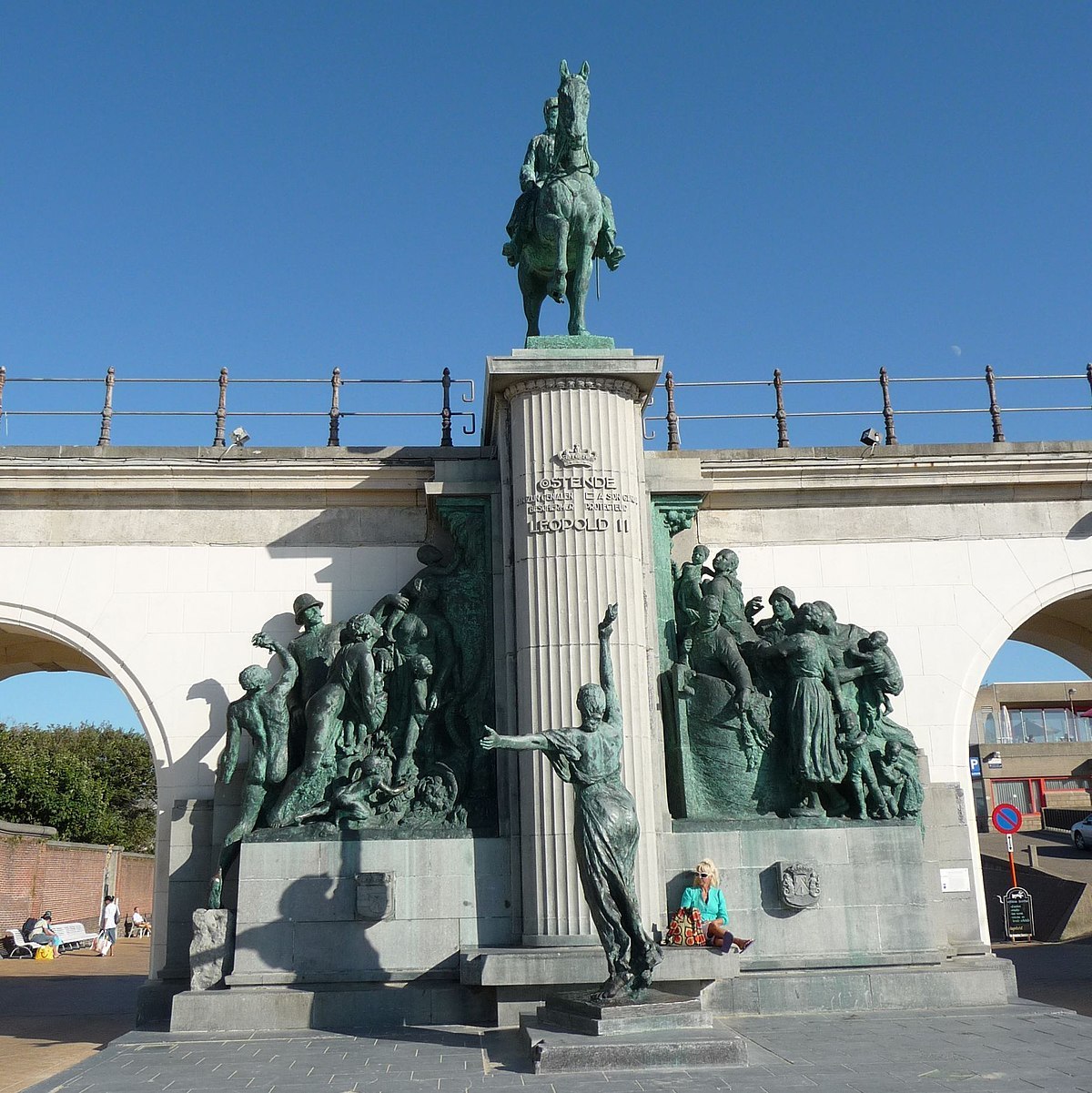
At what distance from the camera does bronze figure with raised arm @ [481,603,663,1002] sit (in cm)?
987

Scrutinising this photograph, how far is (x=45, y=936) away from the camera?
30.4 metres

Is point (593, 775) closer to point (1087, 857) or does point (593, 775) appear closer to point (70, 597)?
point (70, 597)

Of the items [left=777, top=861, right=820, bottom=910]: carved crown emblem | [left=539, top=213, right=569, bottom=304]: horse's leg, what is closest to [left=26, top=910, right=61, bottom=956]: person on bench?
[left=777, top=861, right=820, bottom=910]: carved crown emblem

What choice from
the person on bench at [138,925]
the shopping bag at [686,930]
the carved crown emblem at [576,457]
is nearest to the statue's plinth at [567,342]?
the carved crown emblem at [576,457]

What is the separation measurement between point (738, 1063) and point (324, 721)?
6.42 m

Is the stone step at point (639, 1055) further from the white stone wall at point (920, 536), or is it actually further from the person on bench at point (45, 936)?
the person on bench at point (45, 936)

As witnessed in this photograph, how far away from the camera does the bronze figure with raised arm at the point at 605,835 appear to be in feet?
32.4

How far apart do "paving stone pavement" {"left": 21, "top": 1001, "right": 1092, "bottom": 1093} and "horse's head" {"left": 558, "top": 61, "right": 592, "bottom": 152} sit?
421 inches

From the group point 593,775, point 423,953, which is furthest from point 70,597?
point 593,775

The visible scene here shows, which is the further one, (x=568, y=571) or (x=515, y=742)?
(x=568, y=571)

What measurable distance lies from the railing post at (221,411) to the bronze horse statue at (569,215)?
4.50m

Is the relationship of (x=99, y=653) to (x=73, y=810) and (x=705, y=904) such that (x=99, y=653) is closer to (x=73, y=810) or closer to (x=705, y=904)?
(x=705, y=904)

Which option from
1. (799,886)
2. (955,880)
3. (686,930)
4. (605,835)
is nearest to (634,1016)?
(605,835)

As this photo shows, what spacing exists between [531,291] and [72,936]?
2580cm
